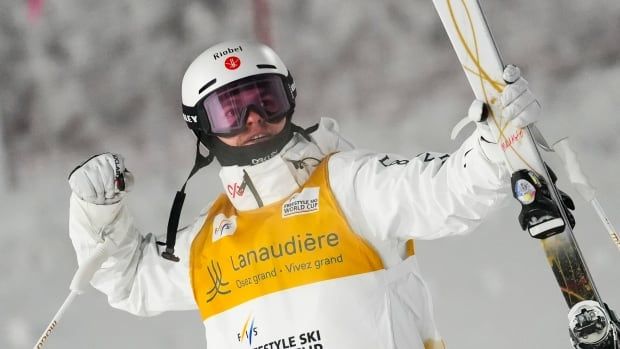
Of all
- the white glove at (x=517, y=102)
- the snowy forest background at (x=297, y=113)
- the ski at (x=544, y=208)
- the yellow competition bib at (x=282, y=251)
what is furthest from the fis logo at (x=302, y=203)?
the snowy forest background at (x=297, y=113)

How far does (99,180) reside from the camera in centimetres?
353

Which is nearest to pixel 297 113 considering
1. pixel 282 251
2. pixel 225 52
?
pixel 225 52

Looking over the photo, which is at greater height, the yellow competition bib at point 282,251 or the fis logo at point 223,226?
the fis logo at point 223,226

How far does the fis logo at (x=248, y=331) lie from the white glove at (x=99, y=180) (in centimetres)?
59

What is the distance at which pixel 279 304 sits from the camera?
10.8 ft

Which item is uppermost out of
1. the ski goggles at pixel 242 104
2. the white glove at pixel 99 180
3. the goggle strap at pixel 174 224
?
the ski goggles at pixel 242 104

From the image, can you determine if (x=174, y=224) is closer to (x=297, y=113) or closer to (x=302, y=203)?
(x=302, y=203)

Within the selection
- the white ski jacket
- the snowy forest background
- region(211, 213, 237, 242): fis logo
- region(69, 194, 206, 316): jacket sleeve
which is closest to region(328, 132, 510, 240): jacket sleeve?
the white ski jacket

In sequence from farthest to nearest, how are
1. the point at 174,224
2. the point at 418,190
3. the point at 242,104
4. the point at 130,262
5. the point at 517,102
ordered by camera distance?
1. the point at 130,262
2. the point at 174,224
3. the point at 242,104
4. the point at 418,190
5. the point at 517,102

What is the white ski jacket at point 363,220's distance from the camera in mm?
3035

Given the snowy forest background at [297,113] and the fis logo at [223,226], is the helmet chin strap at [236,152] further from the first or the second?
the snowy forest background at [297,113]

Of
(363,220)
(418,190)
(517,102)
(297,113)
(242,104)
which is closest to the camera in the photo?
(517,102)

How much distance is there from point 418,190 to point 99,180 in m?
1.03

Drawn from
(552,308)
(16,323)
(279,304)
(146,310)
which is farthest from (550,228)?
(16,323)
